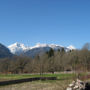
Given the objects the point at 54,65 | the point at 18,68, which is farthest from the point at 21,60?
the point at 54,65

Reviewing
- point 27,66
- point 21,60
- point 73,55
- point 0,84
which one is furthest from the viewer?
point 21,60

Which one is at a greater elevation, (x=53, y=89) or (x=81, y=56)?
(x=81, y=56)

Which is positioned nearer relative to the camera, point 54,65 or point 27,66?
point 54,65

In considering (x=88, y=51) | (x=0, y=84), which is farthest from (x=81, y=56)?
(x=0, y=84)

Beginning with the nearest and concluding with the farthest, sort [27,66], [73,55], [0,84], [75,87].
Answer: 1. [75,87]
2. [0,84]
3. [73,55]
4. [27,66]

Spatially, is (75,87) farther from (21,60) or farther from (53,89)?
(21,60)

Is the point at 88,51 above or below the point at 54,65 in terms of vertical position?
above

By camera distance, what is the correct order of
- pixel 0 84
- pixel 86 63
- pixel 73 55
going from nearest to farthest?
pixel 0 84 → pixel 86 63 → pixel 73 55

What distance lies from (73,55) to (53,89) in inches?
2487

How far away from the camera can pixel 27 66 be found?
319ft

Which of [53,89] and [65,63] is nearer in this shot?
[53,89]

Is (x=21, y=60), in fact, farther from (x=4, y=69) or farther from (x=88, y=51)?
(x=88, y=51)

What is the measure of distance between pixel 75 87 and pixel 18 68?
83.4 meters

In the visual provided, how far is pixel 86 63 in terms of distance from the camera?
70.1 meters
